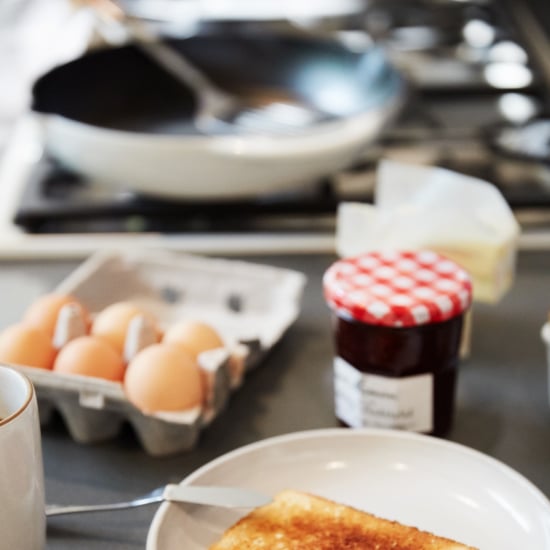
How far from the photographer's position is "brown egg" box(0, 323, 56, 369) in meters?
0.80

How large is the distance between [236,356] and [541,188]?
54 centimetres

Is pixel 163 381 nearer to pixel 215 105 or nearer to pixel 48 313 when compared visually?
pixel 48 313

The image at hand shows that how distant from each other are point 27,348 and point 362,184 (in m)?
0.56

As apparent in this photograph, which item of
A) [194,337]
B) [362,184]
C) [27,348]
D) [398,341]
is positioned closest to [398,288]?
[398,341]

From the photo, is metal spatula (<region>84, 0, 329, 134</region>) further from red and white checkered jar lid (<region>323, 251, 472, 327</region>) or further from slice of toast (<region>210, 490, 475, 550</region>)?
slice of toast (<region>210, 490, 475, 550</region>)

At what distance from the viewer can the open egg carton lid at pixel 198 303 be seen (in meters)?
0.81

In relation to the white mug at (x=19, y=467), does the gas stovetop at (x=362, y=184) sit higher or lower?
lower

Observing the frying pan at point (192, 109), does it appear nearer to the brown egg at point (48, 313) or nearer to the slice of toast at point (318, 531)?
the brown egg at point (48, 313)

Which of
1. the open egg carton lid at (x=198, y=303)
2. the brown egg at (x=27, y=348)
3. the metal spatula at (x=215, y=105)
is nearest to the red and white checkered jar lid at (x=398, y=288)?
the open egg carton lid at (x=198, y=303)

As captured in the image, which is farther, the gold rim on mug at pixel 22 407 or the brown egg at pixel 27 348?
the brown egg at pixel 27 348

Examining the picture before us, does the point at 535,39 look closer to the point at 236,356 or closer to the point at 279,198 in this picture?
the point at 279,198

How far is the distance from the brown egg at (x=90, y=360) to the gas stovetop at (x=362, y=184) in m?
0.33

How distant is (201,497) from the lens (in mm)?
697

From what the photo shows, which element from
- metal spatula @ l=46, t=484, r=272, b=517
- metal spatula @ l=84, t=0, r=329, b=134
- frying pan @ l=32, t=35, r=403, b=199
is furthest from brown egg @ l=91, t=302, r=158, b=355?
metal spatula @ l=84, t=0, r=329, b=134
